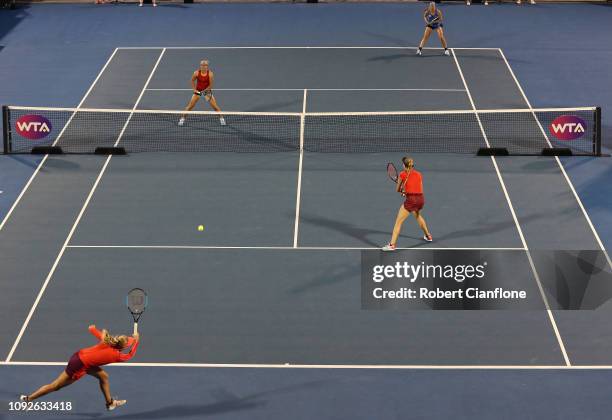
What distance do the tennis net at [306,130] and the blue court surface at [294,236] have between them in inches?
3.9

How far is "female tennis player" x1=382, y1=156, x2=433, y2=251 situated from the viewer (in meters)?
25.8

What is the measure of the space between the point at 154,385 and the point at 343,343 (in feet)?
12.1

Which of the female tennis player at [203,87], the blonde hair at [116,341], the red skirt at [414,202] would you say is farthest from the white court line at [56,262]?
the red skirt at [414,202]

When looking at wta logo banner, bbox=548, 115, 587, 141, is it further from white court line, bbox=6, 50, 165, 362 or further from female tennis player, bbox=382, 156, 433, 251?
white court line, bbox=6, 50, 165, 362

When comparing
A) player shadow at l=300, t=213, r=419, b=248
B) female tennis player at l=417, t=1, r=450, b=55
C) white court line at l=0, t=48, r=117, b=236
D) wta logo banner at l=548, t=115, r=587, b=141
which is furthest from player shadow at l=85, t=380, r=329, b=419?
female tennis player at l=417, t=1, r=450, b=55

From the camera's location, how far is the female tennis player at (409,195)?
25.8m

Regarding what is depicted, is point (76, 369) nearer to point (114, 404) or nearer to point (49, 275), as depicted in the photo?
point (114, 404)

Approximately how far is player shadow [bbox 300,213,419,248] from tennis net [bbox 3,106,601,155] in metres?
4.16

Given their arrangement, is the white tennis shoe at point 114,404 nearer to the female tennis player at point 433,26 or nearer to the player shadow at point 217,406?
the player shadow at point 217,406

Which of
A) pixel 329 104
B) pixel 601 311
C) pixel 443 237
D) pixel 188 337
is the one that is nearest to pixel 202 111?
pixel 329 104

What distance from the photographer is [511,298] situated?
2470 centimetres

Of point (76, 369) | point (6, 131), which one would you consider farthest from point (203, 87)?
point (76, 369)

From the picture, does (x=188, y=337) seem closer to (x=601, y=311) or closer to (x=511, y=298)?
(x=511, y=298)

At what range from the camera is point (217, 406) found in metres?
21.2
